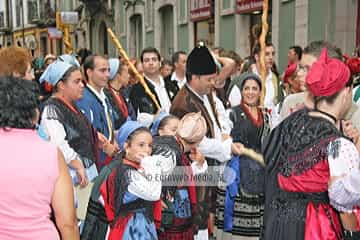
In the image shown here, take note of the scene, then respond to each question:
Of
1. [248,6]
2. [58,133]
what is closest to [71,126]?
[58,133]

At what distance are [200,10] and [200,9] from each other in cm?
3

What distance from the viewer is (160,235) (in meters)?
4.23

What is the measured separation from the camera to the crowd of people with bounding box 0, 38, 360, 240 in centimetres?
286

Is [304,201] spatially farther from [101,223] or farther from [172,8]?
[172,8]

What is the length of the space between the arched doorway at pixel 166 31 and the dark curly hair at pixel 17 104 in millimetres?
19198

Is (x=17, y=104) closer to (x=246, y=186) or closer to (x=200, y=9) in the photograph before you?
(x=246, y=186)

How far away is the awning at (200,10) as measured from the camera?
17.8 m

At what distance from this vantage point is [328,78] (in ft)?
10.4

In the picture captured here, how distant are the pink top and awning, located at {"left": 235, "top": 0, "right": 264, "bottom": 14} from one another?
39.1ft

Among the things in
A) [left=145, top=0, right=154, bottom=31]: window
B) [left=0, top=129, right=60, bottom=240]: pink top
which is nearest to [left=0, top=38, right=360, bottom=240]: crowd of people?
[left=0, top=129, right=60, bottom=240]: pink top

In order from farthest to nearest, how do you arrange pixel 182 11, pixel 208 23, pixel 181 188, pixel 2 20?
pixel 2 20 → pixel 182 11 → pixel 208 23 → pixel 181 188

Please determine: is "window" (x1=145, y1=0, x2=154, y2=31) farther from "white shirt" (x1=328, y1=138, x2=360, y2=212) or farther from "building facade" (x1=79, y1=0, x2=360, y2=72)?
"white shirt" (x1=328, y1=138, x2=360, y2=212)

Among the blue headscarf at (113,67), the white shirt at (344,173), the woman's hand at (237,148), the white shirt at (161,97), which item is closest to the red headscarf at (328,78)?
the white shirt at (344,173)

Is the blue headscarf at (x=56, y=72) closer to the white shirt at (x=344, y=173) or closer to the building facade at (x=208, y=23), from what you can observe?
the white shirt at (x=344, y=173)
